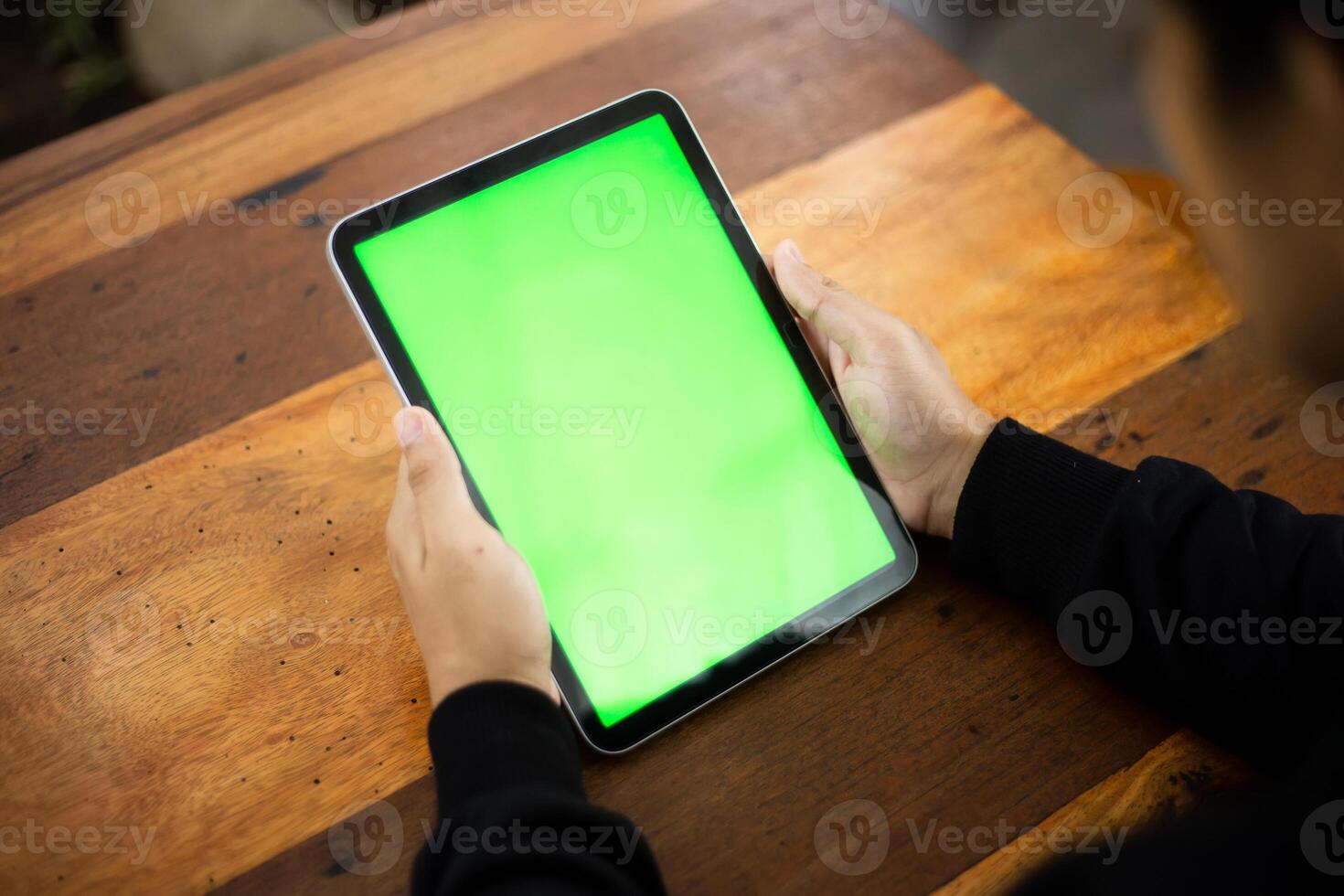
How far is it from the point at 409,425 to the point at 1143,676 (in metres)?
0.56

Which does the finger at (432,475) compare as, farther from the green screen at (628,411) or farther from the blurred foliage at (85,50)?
the blurred foliage at (85,50)

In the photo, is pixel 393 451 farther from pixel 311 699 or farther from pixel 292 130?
pixel 292 130

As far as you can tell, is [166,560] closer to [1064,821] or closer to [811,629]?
[811,629]

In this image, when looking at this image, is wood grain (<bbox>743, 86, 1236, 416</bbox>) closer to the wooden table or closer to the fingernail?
the wooden table

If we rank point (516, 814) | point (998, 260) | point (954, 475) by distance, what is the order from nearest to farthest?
1. point (516, 814)
2. point (954, 475)
3. point (998, 260)

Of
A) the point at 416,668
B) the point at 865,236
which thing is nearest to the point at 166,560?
the point at 416,668

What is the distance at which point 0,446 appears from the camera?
0.78 metres

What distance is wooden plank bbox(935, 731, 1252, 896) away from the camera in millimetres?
638

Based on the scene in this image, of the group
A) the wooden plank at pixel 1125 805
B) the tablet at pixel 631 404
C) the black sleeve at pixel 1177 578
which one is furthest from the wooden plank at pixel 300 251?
the wooden plank at pixel 1125 805

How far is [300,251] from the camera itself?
865 mm

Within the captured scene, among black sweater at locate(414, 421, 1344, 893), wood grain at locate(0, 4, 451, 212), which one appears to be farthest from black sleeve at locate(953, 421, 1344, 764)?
wood grain at locate(0, 4, 451, 212)

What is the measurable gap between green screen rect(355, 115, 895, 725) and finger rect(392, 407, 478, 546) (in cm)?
2

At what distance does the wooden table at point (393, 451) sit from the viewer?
67cm

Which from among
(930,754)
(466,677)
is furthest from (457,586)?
(930,754)
